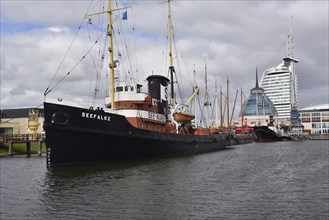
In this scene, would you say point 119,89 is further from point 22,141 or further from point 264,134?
point 264,134

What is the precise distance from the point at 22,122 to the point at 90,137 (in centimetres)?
5514

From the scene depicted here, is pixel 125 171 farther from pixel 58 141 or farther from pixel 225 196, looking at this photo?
pixel 225 196

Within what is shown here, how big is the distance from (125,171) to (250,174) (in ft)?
29.7

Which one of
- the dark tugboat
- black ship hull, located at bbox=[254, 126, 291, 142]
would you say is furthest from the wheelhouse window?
black ship hull, located at bbox=[254, 126, 291, 142]

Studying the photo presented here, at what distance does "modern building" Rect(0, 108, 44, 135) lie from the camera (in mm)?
65375

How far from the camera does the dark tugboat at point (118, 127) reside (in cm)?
2833

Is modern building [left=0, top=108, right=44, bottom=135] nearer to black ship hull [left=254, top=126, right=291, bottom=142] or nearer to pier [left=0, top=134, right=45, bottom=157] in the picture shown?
pier [left=0, top=134, right=45, bottom=157]

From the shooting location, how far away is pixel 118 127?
32125 mm

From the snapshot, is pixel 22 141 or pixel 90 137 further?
pixel 22 141

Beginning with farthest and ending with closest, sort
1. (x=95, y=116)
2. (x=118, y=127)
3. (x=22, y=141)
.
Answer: (x=22, y=141) → (x=118, y=127) → (x=95, y=116)

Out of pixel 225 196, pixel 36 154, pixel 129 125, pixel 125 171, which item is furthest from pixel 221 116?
pixel 225 196

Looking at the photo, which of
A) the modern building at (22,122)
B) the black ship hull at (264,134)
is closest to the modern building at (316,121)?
the black ship hull at (264,134)

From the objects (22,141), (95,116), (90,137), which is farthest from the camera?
(22,141)

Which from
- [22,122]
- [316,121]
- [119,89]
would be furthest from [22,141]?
[316,121]
